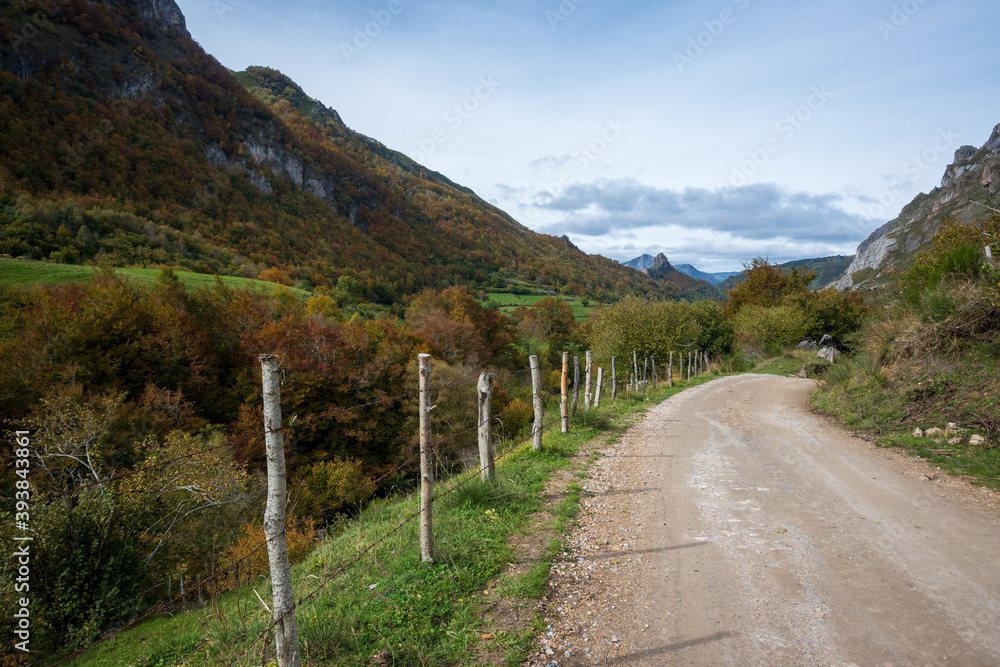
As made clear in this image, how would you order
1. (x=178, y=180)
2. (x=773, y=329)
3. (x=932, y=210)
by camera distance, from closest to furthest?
(x=773, y=329), (x=178, y=180), (x=932, y=210)

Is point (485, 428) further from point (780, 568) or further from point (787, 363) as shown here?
point (787, 363)

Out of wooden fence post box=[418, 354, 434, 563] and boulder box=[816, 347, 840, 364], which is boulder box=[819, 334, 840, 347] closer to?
boulder box=[816, 347, 840, 364]

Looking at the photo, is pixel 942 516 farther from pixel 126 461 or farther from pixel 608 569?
pixel 126 461

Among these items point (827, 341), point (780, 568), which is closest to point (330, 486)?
point (780, 568)

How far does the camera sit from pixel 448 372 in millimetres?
32188

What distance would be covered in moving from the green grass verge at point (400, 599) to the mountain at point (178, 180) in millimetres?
43894

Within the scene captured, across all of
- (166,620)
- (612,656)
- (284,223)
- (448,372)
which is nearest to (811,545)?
(612,656)

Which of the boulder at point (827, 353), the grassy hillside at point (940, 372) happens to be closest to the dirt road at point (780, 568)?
the grassy hillside at point (940, 372)

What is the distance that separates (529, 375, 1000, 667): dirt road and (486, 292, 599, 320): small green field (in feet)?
280

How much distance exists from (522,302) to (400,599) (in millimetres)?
103592

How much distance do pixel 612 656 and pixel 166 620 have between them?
22.7 ft

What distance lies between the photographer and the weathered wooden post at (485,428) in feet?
21.0

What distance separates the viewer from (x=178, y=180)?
8731 centimetres

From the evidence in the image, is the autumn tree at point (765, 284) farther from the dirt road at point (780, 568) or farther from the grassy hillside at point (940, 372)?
the dirt road at point (780, 568)
